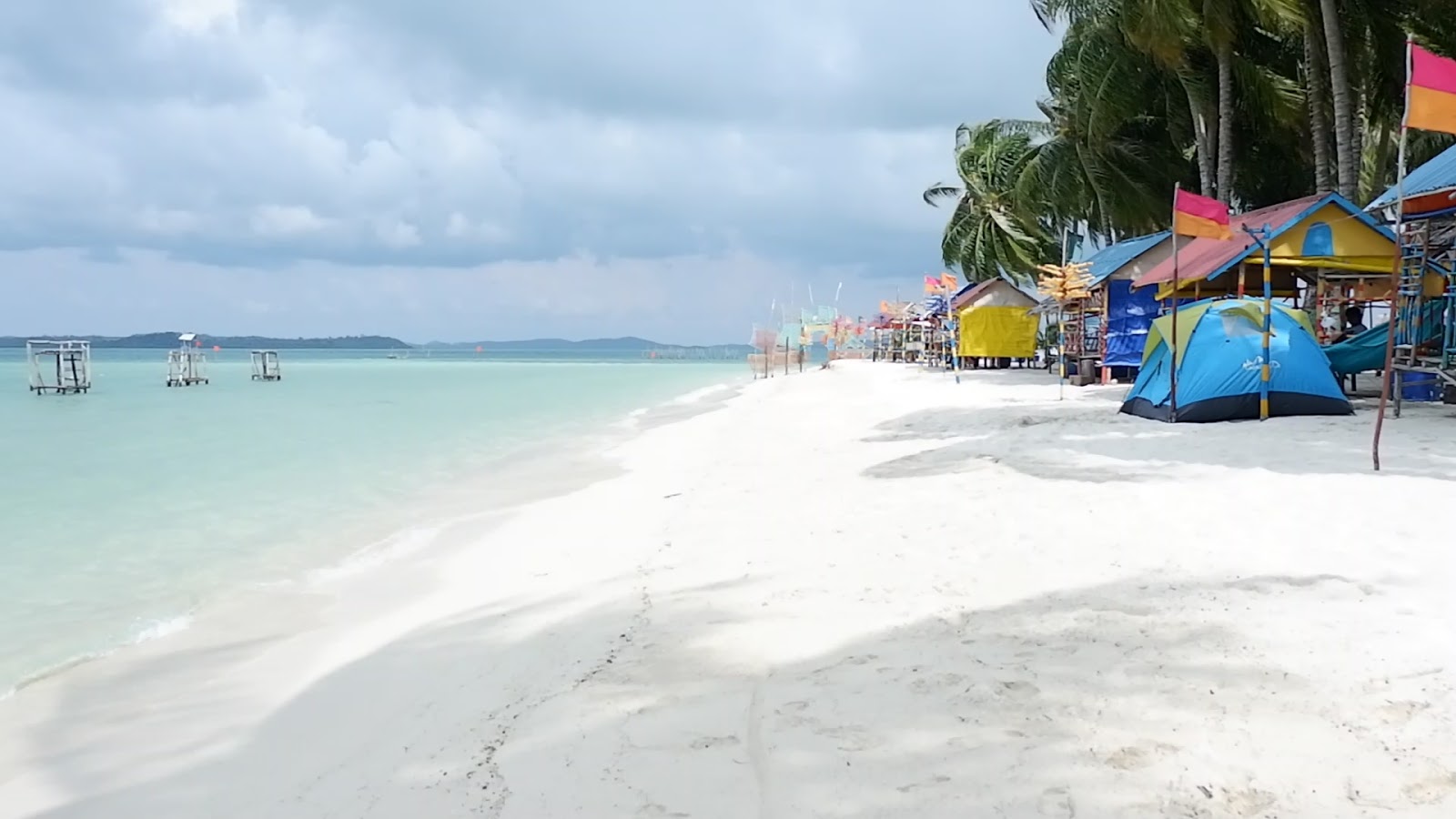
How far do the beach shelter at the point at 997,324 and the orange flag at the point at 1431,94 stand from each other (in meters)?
23.2

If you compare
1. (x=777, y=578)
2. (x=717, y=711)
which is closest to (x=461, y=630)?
(x=777, y=578)

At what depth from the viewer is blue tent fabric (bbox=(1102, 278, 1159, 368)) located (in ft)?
58.6

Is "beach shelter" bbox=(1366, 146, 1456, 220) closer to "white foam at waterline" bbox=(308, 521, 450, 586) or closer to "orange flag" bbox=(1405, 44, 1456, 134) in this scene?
"orange flag" bbox=(1405, 44, 1456, 134)

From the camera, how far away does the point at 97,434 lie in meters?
20.4

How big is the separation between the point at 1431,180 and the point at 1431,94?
4.82 metres

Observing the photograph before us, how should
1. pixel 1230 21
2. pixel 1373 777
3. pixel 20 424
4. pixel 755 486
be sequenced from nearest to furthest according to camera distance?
pixel 1373 777, pixel 755 486, pixel 1230 21, pixel 20 424

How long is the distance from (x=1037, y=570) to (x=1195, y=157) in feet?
80.0

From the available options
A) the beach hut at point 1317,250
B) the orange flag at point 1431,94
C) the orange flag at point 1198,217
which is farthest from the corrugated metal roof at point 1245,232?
the orange flag at point 1431,94

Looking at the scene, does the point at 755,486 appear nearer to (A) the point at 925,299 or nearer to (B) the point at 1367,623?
(B) the point at 1367,623

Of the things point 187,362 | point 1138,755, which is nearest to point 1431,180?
point 1138,755

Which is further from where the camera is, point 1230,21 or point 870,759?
point 1230,21

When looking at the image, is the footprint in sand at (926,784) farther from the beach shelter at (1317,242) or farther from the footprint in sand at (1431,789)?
the beach shelter at (1317,242)

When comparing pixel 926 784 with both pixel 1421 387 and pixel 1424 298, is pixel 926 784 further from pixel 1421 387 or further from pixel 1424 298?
pixel 1421 387

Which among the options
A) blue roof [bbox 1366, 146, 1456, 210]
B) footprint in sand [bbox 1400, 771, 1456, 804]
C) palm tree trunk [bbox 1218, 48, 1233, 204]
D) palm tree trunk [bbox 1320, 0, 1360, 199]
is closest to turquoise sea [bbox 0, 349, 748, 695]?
footprint in sand [bbox 1400, 771, 1456, 804]
